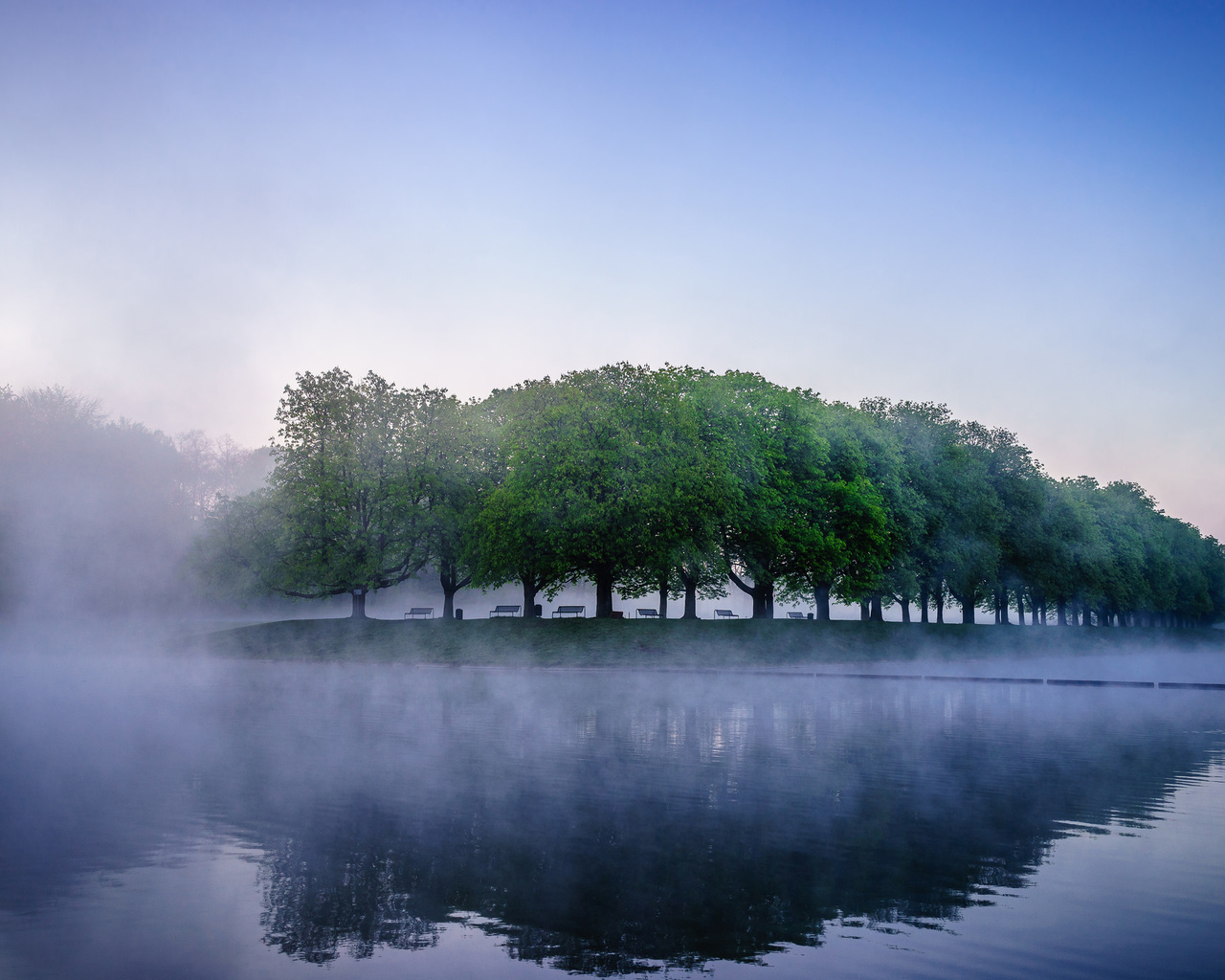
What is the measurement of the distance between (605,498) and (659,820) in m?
45.1

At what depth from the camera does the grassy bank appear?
52.2 m

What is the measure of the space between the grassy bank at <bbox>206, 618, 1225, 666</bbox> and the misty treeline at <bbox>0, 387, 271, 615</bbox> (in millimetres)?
14565

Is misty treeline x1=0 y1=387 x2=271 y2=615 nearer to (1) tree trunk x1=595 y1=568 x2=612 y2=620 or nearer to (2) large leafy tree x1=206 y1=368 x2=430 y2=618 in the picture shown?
(2) large leafy tree x1=206 y1=368 x2=430 y2=618

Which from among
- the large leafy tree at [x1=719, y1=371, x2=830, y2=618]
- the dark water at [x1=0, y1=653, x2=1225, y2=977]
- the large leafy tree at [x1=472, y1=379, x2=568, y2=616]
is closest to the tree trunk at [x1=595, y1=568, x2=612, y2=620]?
the large leafy tree at [x1=472, y1=379, x2=568, y2=616]

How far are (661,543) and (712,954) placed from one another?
49703mm

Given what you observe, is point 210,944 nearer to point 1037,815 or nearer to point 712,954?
point 712,954

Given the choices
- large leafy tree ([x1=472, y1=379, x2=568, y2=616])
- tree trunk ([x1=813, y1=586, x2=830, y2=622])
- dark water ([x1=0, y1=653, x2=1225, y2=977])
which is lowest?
dark water ([x1=0, y1=653, x2=1225, y2=977])

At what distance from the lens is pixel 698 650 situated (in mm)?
52938

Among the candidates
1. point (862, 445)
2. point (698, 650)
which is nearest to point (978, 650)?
point (862, 445)

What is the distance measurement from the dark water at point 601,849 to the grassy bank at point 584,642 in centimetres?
2695

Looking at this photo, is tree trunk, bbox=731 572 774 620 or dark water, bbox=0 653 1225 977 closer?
dark water, bbox=0 653 1225 977

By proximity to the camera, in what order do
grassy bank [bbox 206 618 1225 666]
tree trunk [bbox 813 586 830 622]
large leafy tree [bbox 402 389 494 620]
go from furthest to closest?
tree trunk [bbox 813 586 830 622] < large leafy tree [bbox 402 389 494 620] < grassy bank [bbox 206 618 1225 666]

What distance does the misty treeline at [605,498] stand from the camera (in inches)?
2297

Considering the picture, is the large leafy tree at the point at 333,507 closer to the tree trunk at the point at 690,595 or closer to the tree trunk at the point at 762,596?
the tree trunk at the point at 690,595
